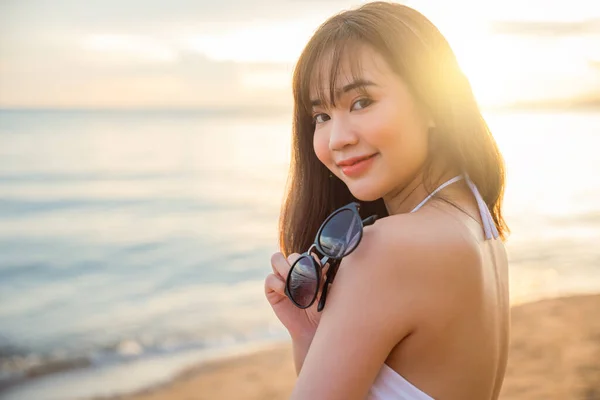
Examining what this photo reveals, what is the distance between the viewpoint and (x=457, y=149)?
84.1 inches

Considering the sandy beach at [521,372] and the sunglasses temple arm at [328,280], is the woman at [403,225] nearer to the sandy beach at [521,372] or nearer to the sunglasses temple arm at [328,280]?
the sunglasses temple arm at [328,280]

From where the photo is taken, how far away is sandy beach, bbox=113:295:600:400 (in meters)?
6.03

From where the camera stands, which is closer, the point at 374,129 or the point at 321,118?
the point at 374,129

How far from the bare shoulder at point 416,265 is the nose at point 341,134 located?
37 cm

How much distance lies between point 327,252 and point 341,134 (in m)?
0.45

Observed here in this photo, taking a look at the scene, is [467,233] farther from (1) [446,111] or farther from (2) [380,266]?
(1) [446,111]

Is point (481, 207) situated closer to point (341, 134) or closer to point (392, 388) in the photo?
point (341, 134)

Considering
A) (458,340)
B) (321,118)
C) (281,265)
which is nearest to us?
(458,340)

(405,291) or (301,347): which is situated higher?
(405,291)

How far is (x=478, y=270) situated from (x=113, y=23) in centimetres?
5913

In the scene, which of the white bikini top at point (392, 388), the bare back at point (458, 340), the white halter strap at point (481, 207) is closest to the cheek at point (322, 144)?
the white halter strap at point (481, 207)

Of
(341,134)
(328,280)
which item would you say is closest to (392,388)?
(328,280)

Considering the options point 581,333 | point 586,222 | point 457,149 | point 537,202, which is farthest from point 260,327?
point 537,202

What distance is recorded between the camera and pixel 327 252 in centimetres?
183
